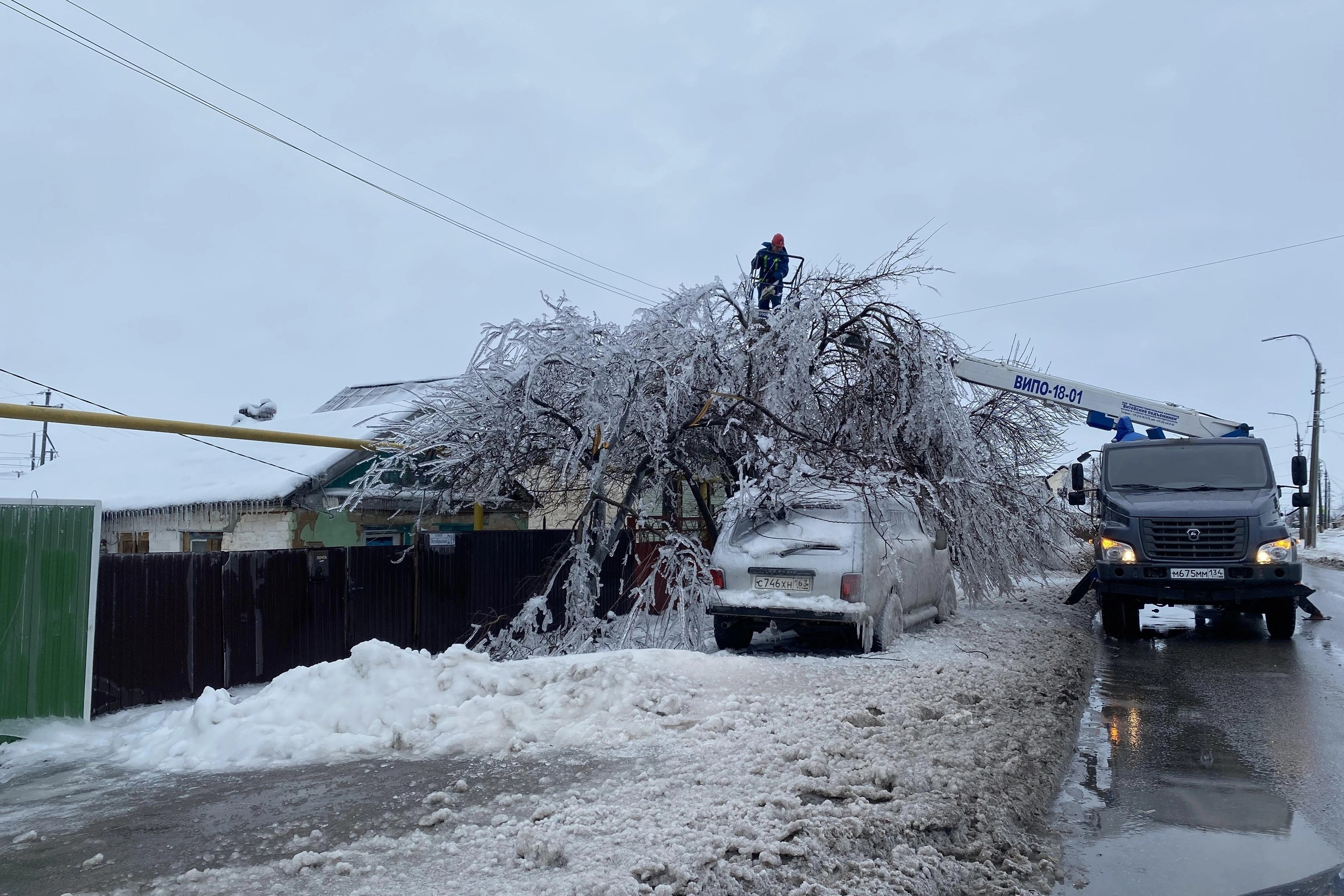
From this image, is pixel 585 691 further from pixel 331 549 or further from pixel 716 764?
pixel 331 549

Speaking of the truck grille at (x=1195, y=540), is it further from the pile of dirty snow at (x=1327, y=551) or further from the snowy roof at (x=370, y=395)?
the snowy roof at (x=370, y=395)

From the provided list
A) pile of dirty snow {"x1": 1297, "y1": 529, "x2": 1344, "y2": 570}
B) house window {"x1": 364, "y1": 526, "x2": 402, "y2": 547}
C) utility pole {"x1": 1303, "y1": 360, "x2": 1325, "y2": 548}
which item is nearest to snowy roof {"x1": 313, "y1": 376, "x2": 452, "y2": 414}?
house window {"x1": 364, "y1": 526, "x2": 402, "y2": 547}

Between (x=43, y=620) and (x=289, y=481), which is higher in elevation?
(x=289, y=481)

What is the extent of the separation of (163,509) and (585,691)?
937cm

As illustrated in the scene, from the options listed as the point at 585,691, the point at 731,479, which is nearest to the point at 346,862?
the point at 585,691

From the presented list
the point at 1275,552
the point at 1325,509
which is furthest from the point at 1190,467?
the point at 1325,509

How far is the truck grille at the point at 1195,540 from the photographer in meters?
10.7

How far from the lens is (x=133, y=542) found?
1408 centimetres

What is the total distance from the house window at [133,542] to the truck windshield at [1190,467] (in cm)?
1348

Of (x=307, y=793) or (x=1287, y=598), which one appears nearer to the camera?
(x=307, y=793)

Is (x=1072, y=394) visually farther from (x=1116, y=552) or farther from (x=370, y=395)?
(x=370, y=395)

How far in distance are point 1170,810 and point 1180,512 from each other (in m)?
6.92

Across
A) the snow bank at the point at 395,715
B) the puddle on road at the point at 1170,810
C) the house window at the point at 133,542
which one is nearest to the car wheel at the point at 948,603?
the puddle on road at the point at 1170,810

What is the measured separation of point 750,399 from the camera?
1026 cm
